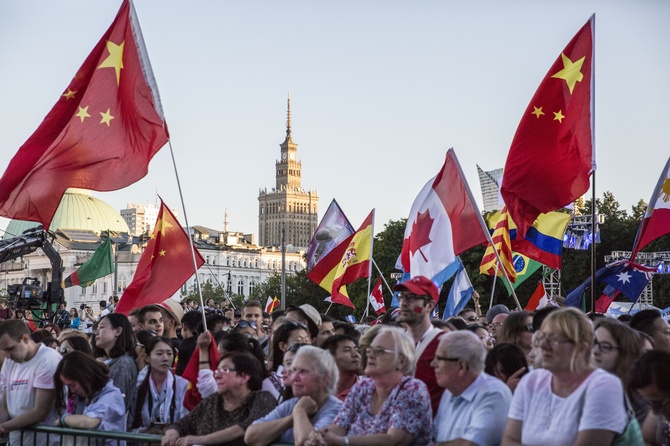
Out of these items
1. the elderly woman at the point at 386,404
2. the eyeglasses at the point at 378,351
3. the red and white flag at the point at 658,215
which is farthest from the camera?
the red and white flag at the point at 658,215

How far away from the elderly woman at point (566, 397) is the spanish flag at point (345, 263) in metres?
15.5

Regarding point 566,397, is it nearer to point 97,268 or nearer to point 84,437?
point 84,437

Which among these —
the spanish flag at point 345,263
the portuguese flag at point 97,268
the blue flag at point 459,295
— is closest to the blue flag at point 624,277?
the blue flag at point 459,295

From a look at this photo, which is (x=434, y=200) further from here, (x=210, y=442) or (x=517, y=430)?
(x=517, y=430)

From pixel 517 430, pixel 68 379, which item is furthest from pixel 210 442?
pixel 517 430

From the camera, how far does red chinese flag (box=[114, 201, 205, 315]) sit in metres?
14.3

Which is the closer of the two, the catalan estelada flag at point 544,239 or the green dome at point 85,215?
the catalan estelada flag at point 544,239

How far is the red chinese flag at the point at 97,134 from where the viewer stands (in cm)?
1241

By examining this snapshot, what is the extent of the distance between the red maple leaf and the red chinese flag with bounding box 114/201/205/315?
2762 mm

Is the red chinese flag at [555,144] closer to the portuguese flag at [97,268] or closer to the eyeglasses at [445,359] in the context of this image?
the eyeglasses at [445,359]

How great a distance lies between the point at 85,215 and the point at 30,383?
16576cm

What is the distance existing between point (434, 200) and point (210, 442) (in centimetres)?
812

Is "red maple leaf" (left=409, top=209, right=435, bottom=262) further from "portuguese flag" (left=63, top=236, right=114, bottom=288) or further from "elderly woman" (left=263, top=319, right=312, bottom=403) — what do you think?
"portuguese flag" (left=63, top=236, right=114, bottom=288)

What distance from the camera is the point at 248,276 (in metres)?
174
